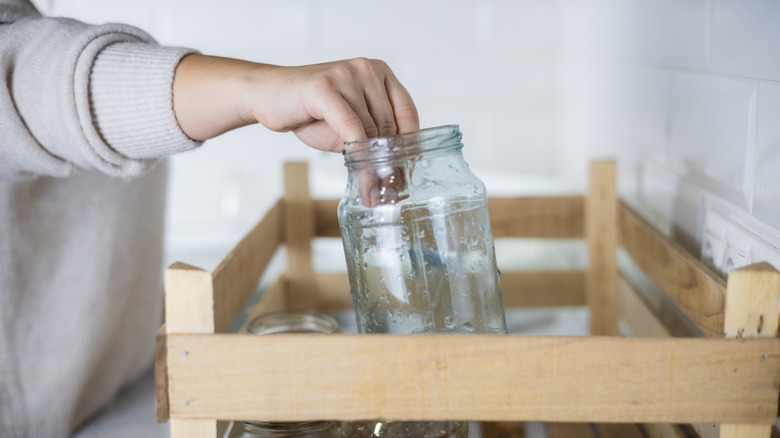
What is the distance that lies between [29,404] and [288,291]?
1.20 feet

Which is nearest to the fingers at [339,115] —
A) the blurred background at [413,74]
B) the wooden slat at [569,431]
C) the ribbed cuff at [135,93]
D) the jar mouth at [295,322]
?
the ribbed cuff at [135,93]

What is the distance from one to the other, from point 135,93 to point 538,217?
61 centimetres

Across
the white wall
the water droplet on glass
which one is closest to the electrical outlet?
the white wall

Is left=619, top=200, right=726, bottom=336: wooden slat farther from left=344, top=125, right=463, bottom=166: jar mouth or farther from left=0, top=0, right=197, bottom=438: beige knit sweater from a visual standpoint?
left=0, top=0, right=197, bottom=438: beige knit sweater

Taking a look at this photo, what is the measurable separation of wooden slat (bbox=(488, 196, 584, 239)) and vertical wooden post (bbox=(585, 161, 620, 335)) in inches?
0.9

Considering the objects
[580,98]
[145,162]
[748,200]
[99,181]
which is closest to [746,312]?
[748,200]

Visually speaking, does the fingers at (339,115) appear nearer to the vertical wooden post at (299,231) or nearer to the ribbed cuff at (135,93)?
Answer: the ribbed cuff at (135,93)

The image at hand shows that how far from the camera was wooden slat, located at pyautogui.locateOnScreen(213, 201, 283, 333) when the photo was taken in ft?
1.61

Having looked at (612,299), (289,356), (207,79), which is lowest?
(612,299)

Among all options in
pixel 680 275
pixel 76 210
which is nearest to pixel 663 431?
pixel 680 275

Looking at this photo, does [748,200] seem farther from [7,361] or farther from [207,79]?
[7,361]

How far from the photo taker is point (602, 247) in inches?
37.0

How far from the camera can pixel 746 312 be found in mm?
426

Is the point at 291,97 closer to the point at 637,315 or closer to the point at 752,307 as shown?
the point at 752,307
